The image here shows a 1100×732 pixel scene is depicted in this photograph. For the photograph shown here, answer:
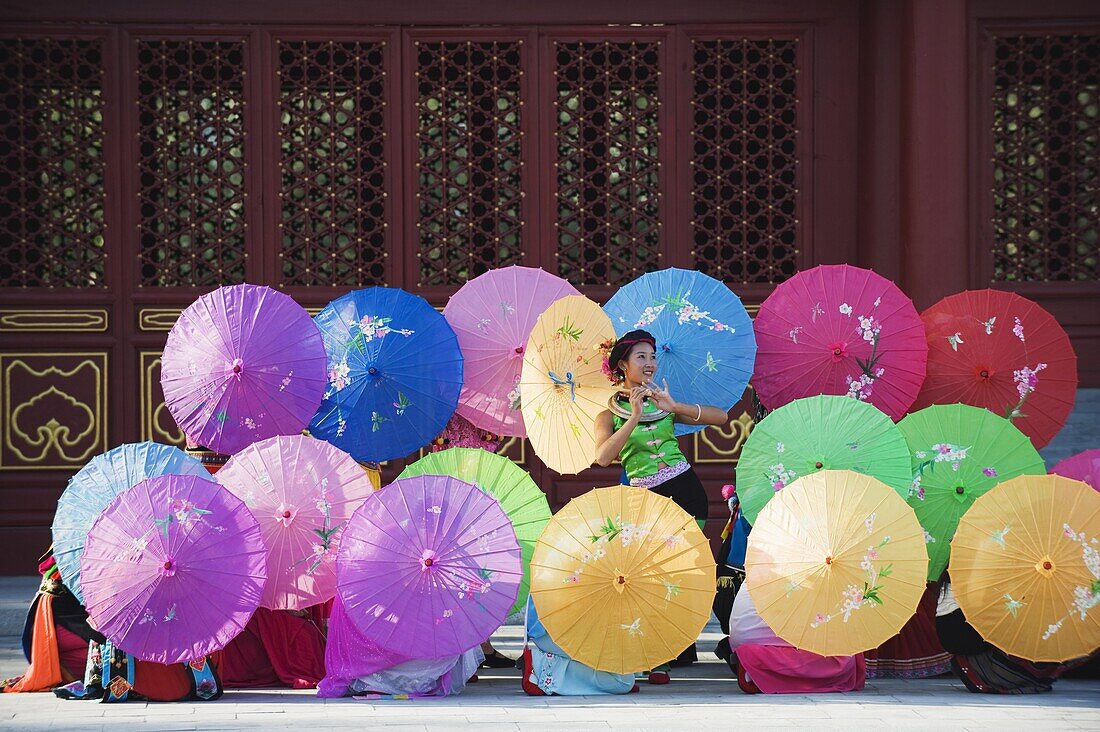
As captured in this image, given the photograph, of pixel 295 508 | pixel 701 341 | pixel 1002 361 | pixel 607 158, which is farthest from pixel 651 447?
pixel 607 158

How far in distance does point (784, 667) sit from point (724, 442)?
3493 mm

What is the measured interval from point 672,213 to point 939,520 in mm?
3748

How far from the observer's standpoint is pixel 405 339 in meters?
6.62

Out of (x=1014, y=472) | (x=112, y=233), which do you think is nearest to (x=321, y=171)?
(x=112, y=233)

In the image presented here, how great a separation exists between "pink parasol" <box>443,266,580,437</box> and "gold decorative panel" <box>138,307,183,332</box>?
124 inches

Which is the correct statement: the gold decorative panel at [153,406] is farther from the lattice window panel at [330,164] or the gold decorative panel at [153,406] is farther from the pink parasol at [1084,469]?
the pink parasol at [1084,469]

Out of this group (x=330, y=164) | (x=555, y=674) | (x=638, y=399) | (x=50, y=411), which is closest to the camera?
(x=555, y=674)

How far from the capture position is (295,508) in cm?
602

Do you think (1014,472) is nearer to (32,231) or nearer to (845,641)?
(845,641)

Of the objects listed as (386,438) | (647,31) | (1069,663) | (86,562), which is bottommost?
(1069,663)

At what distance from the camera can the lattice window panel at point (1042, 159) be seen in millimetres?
9570

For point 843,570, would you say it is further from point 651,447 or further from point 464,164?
point 464,164

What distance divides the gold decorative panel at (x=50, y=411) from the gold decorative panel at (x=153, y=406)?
23cm

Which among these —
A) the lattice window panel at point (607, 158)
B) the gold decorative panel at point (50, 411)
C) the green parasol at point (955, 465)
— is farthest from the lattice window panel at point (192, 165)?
the green parasol at point (955, 465)
